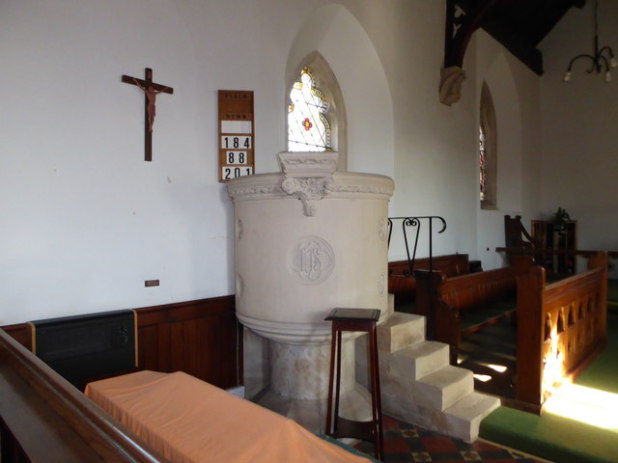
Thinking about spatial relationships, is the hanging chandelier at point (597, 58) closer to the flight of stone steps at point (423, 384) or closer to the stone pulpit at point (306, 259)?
the flight of stone steps at point (423, 384)

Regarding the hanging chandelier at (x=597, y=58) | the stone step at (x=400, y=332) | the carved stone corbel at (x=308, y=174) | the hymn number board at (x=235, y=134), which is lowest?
the stone step at (x=400, y=332)

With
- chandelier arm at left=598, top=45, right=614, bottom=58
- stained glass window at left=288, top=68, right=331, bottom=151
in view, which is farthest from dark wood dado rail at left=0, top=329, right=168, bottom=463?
chandelier arm at left=598, top=45, right=614, bottom=58

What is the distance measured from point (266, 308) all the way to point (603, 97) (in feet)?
28.1

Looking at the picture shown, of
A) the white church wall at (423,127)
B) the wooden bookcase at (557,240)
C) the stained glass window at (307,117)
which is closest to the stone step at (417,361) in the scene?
the white church wall at (423,127)

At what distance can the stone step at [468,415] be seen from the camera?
2479 millimetres

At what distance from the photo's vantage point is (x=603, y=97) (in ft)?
26.4

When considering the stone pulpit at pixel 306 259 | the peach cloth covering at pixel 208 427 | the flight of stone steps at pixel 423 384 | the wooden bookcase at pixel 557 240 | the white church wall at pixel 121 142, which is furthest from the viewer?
the wooden bookcase at pixel 557 240

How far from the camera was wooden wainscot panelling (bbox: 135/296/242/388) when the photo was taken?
2.66m

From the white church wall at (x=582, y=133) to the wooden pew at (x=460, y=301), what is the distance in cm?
483

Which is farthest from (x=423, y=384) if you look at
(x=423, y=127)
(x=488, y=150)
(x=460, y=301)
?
(x=488, y=150)

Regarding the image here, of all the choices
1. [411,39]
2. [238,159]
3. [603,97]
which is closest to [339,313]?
[238,159]

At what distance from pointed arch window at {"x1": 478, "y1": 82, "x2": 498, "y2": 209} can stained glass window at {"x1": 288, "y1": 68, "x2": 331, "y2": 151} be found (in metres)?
4.03

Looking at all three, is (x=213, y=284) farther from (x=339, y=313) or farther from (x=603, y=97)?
(x=603, y=97)

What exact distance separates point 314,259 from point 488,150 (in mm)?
6537
